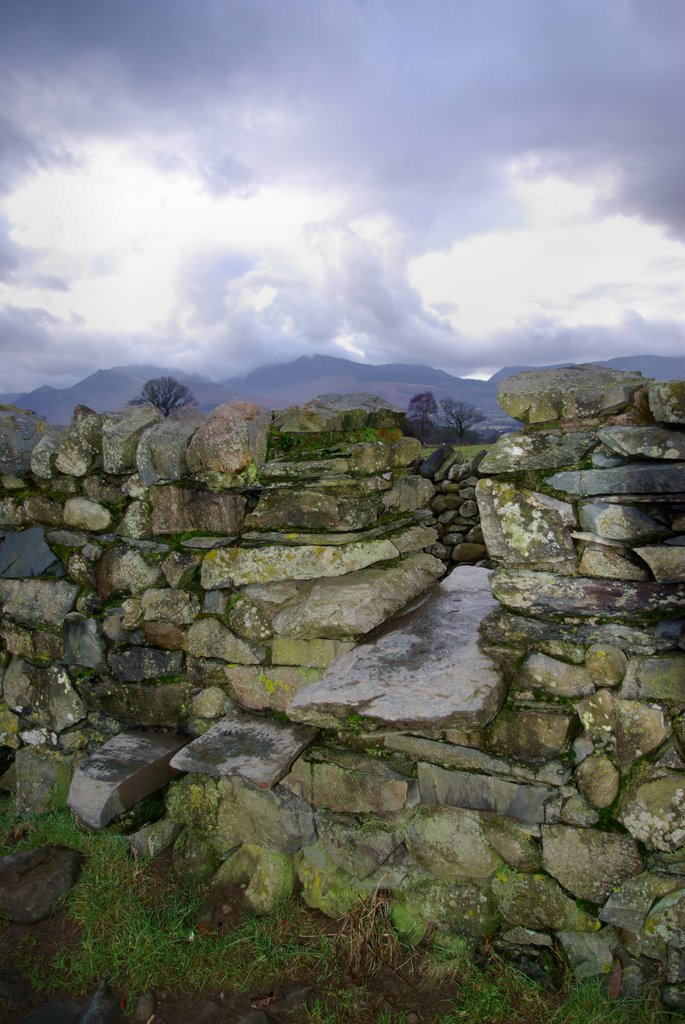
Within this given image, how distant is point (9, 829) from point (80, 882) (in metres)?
1.05

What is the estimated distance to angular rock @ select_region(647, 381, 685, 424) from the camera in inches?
104

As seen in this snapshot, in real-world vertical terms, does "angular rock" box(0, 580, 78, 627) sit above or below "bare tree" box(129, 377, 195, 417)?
below

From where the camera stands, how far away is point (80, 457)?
14.4ft

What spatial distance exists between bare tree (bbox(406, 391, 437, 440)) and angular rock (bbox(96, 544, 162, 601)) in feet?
16.6

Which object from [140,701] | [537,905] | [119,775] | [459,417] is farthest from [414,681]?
[459,417]

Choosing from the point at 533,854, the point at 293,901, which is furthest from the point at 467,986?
the point at 293,901

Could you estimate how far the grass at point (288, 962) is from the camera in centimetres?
282

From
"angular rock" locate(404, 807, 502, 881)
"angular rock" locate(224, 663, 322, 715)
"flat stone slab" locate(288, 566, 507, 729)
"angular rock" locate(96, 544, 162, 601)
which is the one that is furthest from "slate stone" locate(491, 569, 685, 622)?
"angular rock" locate(96, 544, 162, 601)

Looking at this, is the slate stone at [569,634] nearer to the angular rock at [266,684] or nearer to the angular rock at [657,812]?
the angular rock at [657,812]

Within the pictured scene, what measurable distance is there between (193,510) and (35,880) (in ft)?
8.00

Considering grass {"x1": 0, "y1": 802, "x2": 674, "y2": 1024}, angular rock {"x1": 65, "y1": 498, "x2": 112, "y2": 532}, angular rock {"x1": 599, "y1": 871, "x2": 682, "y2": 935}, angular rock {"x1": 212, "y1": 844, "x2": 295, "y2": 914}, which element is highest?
angular rock {"x1": 65, "y1": 498, "x2": 112, "y2": 532}

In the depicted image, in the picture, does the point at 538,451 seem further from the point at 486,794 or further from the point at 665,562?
the point at 486,794

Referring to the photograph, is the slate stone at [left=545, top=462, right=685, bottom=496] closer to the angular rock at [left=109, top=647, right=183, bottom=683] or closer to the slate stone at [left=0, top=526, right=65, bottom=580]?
the angular rock at [left=109, top=647, right=183, bottom=683]

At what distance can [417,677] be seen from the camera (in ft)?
10.4
